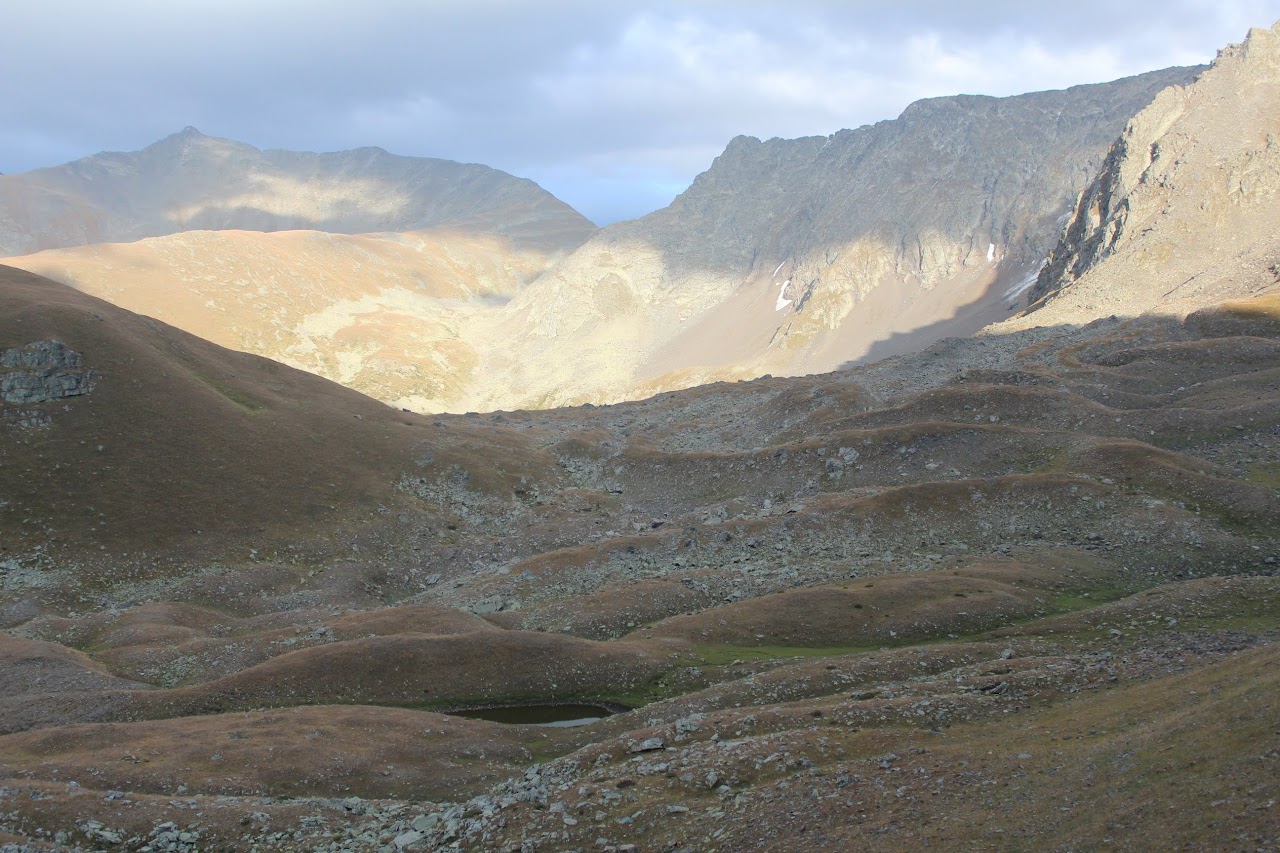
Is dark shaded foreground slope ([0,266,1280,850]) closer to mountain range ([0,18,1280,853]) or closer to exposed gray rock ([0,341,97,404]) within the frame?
mountain range ([0,18,1280,853])

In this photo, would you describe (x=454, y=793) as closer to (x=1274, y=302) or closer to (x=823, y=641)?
(x=823, y=641)

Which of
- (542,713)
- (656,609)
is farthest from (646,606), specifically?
(542,713)

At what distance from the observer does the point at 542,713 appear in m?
48.2

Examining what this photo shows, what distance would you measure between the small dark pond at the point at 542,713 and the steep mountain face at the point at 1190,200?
128319 millimetres

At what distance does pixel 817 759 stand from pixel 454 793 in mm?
16513

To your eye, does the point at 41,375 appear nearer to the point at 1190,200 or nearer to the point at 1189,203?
the point at 1189,203

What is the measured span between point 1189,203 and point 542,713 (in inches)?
7009

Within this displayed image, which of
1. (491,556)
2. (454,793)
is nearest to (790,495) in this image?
(491,556)

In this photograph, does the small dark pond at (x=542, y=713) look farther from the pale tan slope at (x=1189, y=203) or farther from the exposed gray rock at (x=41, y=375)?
the pale tan slope at (x=1189, y=203)

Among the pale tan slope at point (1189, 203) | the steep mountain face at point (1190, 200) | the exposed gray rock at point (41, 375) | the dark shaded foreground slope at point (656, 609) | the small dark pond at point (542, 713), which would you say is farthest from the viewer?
the steep mountain face at point (1190, 200)

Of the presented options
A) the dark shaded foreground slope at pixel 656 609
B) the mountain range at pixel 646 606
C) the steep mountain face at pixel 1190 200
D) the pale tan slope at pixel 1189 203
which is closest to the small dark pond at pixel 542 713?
the mountain range at pixel 646 606

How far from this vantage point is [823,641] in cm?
5222

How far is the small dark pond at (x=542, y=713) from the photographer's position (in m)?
47.1

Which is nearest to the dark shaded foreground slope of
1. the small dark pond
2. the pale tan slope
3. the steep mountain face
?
the small dark pond
